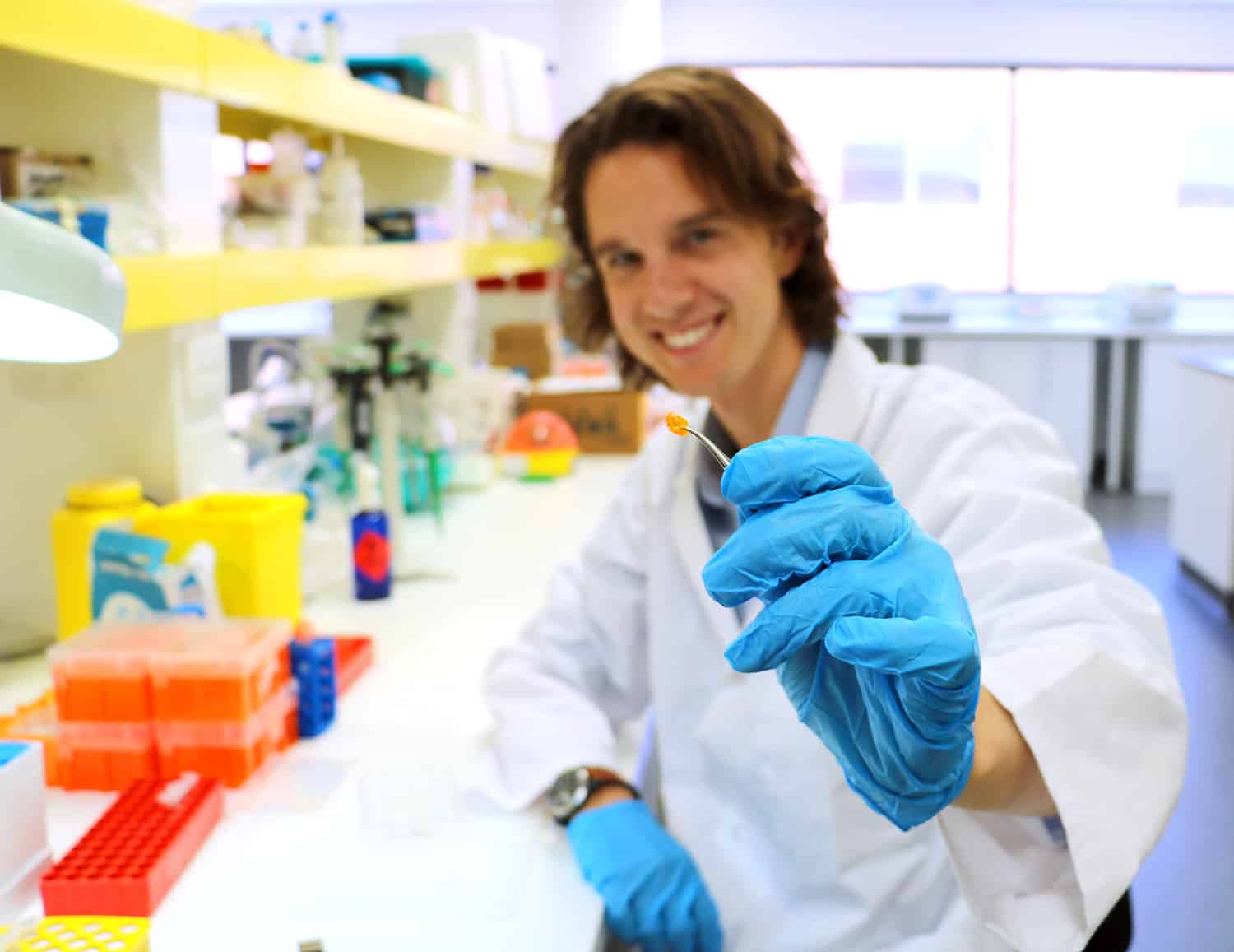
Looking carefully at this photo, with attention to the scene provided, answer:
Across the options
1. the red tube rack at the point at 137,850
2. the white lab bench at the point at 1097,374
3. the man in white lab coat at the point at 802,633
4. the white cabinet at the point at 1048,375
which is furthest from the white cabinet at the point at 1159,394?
the red tube rack at the point at 137,850

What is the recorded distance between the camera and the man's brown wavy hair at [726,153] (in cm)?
152

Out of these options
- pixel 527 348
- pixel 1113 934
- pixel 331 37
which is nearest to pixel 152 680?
pixel 1113 934

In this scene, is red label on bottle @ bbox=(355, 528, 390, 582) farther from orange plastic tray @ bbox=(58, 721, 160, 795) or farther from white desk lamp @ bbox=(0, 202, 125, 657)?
white desk lamp @ bbox=(0, 202, 125, 657)

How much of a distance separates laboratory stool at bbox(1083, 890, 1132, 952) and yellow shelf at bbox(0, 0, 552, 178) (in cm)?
141

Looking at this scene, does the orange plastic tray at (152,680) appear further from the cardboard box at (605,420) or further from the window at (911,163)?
the window at (911,163)

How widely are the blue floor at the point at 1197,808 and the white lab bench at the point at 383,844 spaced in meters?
1.70

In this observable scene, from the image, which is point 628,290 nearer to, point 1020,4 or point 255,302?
point 255,302

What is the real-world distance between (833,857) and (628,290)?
0.76 meters

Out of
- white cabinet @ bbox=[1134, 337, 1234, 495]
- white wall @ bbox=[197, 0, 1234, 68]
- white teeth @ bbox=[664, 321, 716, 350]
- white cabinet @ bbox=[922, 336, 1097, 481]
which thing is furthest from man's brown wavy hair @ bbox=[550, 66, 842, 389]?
white wall @ bbox=[197, 0, 1234, 68]

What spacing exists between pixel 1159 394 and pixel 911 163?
7.40 ft

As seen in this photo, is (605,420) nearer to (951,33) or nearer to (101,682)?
(101,682)

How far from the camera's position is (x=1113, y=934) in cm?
118

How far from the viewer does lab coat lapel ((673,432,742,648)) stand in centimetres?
144

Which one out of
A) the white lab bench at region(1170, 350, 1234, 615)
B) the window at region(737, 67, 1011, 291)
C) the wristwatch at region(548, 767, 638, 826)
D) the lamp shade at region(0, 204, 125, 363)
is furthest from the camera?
the window at region(737, 67, 1011, 291)
